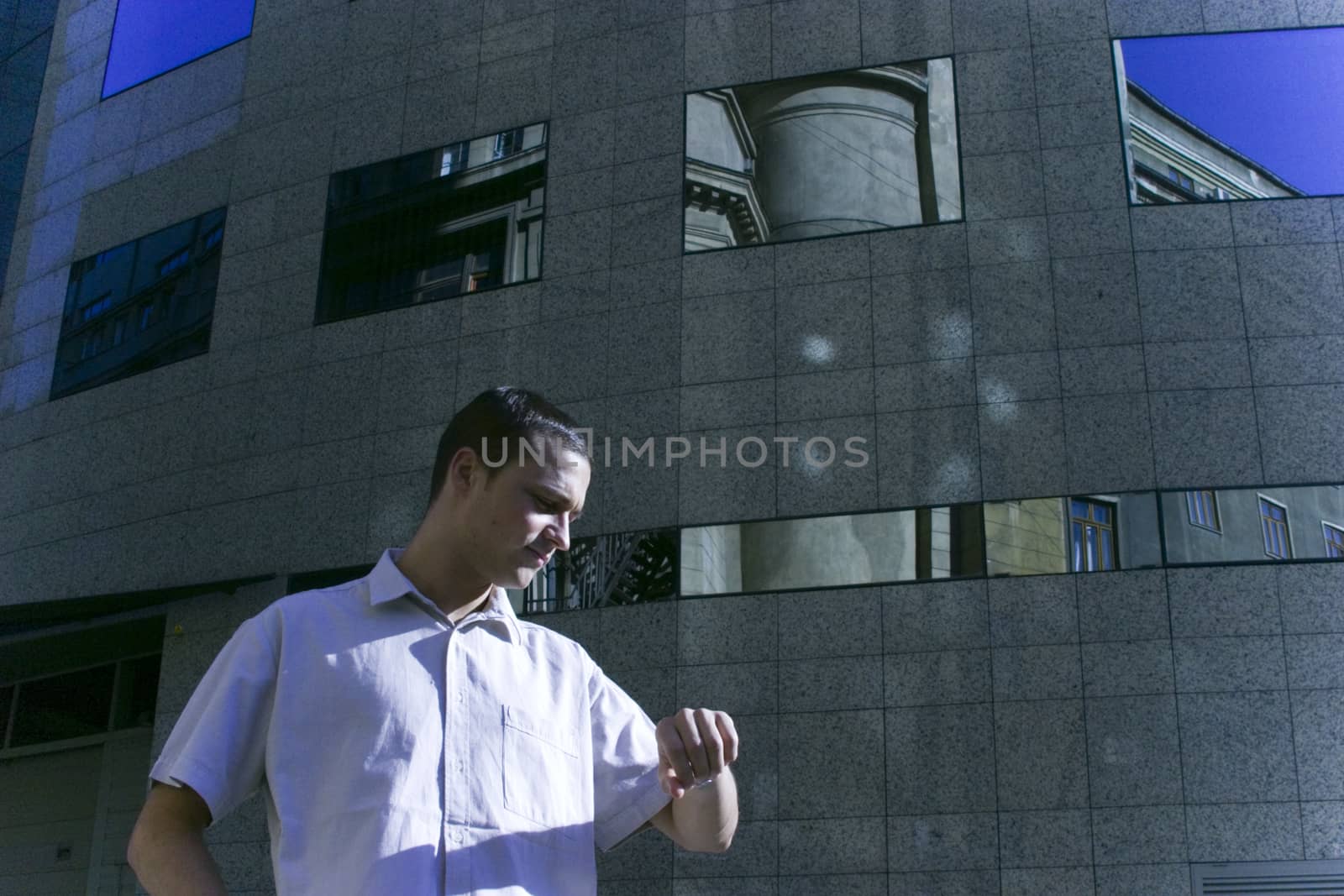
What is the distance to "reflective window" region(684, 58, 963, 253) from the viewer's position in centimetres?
1221

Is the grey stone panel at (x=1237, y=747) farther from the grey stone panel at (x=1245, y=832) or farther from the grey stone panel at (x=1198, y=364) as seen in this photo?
the grey stone panel at (x=1198, y=364)

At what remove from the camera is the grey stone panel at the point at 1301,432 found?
10.7m

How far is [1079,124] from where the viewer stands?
1196 centimetres

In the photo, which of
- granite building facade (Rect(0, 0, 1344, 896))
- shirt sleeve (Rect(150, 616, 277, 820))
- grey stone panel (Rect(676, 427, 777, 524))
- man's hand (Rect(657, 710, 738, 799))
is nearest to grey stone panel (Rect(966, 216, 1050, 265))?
granite building facade (Rect(0, 0, 1344, 896))

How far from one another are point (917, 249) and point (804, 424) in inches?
70.7

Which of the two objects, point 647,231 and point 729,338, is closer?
point 729,338

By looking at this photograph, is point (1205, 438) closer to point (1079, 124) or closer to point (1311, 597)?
point (1311, 597)

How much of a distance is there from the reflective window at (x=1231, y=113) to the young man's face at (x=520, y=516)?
10.4 meters

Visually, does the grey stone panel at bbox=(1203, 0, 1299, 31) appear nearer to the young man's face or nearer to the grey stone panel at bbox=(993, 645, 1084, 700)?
the grey stone panel at bbox=(993, 645, 1084, 700)

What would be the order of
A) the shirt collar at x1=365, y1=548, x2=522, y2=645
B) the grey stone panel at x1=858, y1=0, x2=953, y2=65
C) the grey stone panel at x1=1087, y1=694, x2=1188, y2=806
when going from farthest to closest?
the grey stone panel at x1=858, y1=0, x2=953, y2=65
the grey stone panel at x1=1087, y1=694, x2=1188, y2=806
the shirt collar at x1=365, y1=548, x2=522, y2=645

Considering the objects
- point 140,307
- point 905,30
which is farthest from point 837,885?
point 140,307

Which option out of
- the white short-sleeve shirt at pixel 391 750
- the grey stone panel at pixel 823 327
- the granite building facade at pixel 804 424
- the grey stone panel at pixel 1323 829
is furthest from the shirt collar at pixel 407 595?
the grey stone panel at pixel 823 327

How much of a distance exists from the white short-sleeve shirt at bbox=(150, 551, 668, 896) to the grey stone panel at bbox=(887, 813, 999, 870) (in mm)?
8485

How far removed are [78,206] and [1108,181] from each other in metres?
11.6
